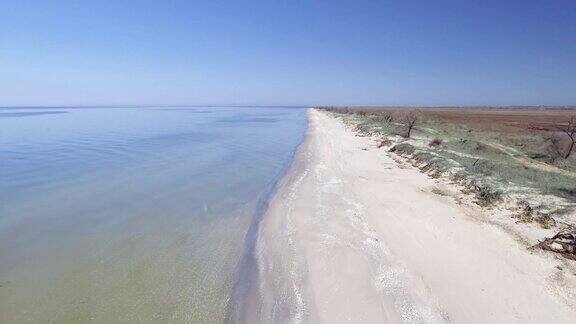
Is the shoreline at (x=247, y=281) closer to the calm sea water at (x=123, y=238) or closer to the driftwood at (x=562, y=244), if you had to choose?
the calm sea water at (x=123, y=238)

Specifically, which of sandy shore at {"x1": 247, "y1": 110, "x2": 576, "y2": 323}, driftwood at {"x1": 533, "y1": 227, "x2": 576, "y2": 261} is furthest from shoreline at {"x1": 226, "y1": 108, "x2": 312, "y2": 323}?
driftwood at {"x1": 533, "y1": 227, "x2": 576, "y2": 261}

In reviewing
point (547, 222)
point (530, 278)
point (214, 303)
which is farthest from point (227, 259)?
point (547, 222)

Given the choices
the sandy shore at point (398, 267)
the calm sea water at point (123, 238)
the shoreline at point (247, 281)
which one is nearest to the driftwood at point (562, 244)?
the sandy shore at point (398, 267)

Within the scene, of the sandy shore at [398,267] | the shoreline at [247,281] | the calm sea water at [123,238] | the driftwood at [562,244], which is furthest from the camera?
the driftwood at [562,244]

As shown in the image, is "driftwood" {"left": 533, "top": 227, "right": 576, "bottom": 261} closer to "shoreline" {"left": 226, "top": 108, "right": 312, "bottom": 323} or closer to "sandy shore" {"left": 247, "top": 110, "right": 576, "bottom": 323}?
"sandy shore" {"left": 247, "top": 110, "right": 576, "bottom": 323}

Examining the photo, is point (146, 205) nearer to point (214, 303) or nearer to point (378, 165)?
point (214, 303)

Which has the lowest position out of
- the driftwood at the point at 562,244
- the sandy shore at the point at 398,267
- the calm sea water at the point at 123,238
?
the calm sea water at the point at 123,238
